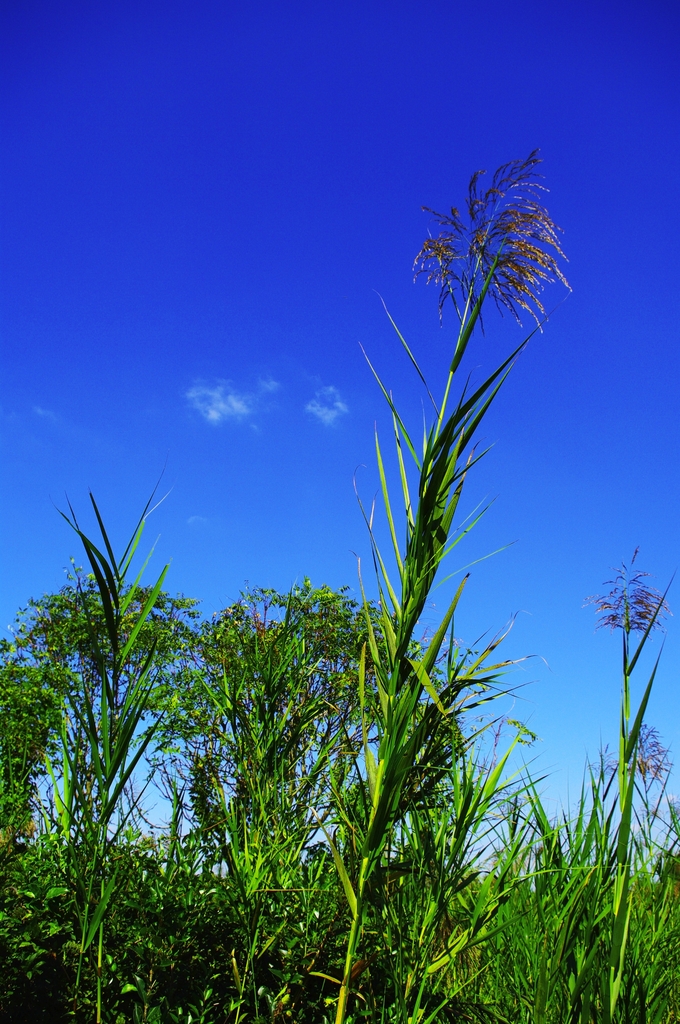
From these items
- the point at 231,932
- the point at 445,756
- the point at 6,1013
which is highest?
the point at 445,756

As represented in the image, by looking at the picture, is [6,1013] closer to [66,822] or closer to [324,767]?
[66,822]

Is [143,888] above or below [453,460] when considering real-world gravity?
below

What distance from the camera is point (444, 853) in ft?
6.41

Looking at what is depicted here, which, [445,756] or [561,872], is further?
[561,872]

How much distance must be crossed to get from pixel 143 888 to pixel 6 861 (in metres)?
0.59

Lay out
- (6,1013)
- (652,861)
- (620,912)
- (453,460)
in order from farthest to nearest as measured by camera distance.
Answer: (652,861), (6,1013), (453,460), (620,912)

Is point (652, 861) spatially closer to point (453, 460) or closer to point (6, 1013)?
point (453, 460)

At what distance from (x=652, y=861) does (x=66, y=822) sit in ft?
7.55

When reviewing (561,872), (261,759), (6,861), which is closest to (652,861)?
(561,872)

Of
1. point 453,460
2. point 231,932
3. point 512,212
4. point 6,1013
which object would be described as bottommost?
point 6,1013

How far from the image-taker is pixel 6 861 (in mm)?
2996

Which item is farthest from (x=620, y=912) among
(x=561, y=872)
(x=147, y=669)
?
(x=147, y=669)

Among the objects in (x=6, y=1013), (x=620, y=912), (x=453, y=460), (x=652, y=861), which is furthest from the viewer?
(x=652, y=861)

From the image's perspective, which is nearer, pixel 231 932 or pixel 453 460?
pixel 453 460
